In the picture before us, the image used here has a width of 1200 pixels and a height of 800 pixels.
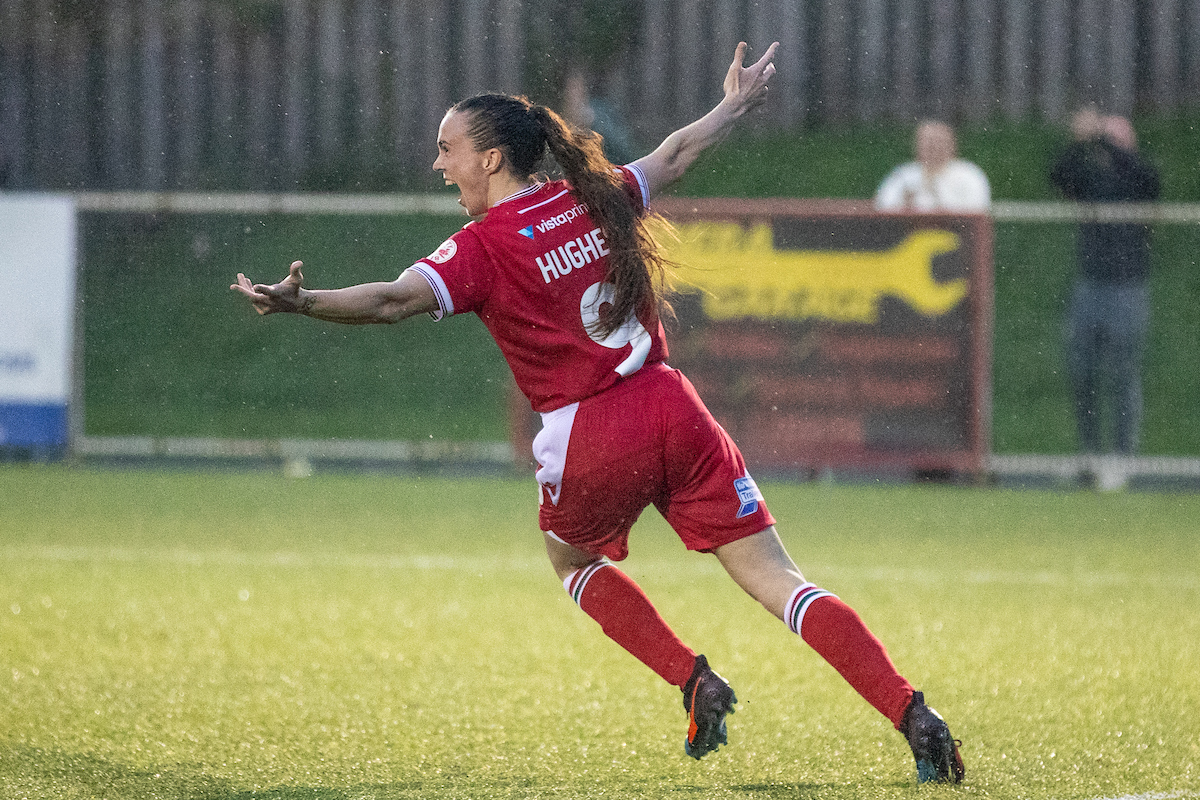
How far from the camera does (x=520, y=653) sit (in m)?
5.09

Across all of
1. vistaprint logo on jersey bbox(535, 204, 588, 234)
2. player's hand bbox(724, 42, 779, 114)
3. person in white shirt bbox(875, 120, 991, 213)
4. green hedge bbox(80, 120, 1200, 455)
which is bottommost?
green hedge bbox(80, 120, 1200, 455)

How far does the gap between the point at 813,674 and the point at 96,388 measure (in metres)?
6.17

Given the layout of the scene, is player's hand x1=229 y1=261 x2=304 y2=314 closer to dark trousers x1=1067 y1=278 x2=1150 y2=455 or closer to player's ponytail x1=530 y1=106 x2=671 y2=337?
player's ponytail x1=530 y1=106 x2=671 y2=337

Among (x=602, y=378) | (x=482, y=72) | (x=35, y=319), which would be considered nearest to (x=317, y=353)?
(x=35, y=319)

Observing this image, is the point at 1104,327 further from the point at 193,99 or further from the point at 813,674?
the point at 193,99

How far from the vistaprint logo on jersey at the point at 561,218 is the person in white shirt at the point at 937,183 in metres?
5.74

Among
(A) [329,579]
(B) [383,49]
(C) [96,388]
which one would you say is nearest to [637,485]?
(A) [329,579]

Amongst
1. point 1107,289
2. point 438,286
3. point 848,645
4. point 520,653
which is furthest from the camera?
point 1107,289

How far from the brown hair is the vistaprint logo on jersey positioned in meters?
0.02

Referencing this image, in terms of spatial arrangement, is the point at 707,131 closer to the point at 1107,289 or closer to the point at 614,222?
the point at 614,222

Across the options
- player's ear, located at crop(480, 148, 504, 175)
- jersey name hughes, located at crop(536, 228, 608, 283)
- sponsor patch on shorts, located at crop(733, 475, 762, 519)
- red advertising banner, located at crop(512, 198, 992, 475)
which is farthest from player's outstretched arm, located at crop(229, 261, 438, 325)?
red advertising banner, located at crop(512, 198, 992, 475)

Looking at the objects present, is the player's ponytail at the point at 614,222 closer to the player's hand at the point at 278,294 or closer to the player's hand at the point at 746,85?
the player's hand at the point at 746,85

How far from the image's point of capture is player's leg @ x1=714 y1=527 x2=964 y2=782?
3445 millimetres

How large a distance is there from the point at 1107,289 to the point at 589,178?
6.20 meters
